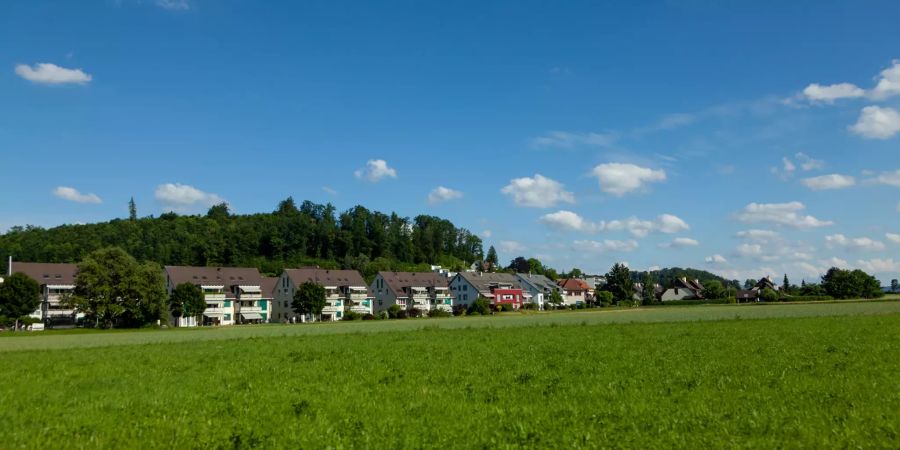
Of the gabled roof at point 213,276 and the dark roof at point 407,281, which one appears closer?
the gabled roof at point 213,276

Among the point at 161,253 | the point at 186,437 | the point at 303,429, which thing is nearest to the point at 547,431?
the point at 303,429

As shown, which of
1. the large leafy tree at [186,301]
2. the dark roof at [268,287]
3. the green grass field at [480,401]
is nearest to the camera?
the green grass field at [480,401]

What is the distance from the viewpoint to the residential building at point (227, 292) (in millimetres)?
122875

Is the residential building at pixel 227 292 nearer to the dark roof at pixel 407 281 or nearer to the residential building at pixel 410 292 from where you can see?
the residential building at pixel 410 292

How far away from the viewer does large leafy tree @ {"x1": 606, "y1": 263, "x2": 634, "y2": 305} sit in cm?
17838

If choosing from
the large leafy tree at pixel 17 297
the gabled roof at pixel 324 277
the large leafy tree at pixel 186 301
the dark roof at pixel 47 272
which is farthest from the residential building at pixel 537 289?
the large leafy tree at pixel 17 297

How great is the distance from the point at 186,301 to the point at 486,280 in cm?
8527

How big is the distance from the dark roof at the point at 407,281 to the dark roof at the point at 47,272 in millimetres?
69937

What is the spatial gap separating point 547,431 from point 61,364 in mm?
26350

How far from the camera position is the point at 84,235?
179 m

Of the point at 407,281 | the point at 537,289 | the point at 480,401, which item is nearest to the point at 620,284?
the point at 537,289

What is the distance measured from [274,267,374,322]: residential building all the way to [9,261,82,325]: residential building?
133 ft

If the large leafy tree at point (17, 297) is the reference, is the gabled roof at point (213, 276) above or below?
above

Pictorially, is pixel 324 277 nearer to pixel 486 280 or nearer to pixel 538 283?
pixel 486 280
